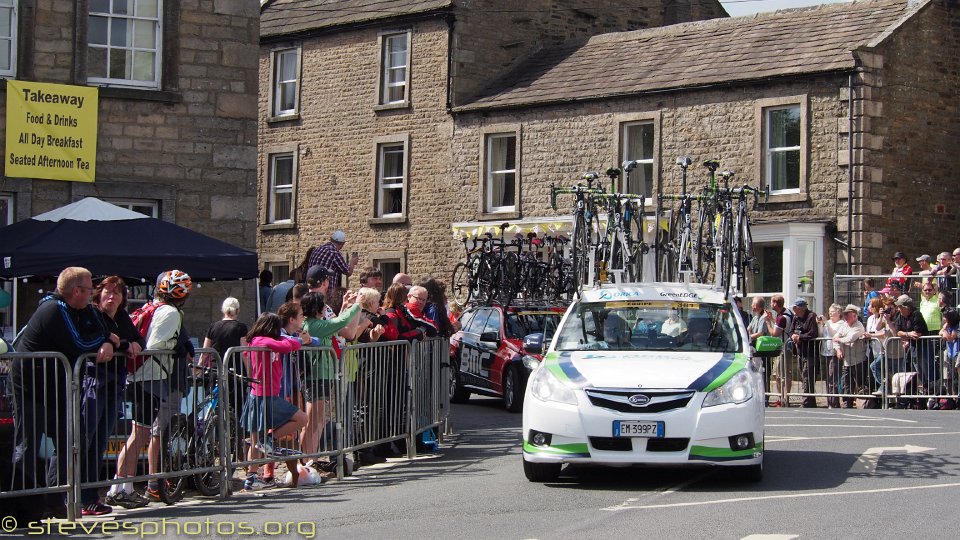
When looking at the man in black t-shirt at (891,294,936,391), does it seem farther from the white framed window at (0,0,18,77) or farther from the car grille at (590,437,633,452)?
the white framed window at (0,0,18,77)

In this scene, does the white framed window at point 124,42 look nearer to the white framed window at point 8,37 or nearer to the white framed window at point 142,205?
the white framed window at point 8,37

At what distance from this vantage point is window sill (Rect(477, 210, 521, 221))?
117 ft

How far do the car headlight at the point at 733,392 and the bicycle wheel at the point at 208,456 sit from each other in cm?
390

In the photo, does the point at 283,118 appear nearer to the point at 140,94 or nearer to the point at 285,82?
the point at 285,82

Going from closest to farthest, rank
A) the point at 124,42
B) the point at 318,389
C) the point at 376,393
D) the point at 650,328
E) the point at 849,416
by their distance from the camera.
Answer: the point at 318,389, the point at 650,328, the point at 376,393, the point at 849,416, the point at 124,42

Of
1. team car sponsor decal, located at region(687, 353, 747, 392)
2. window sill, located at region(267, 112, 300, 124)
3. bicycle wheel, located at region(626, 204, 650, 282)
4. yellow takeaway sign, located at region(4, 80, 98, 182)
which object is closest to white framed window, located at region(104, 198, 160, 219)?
yellow takeaway sign, located at region(4, 80, 98, 182)

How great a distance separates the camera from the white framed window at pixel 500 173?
1420 inches

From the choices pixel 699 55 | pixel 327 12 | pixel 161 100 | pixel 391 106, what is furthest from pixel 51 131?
pixel 327 12

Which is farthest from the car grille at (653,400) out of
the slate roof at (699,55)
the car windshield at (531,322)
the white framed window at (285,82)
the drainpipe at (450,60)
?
the white framed window at (285,82)

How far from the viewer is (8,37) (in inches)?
798

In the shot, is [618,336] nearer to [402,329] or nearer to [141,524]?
[402,329]

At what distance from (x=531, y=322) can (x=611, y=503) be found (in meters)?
11.0

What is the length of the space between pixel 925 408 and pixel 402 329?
10041 mm

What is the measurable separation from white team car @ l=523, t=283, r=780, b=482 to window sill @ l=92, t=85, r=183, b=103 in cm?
970
